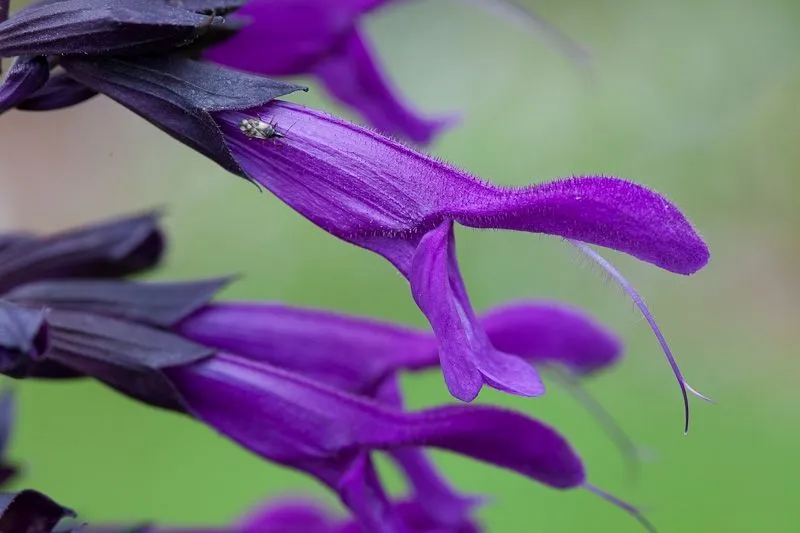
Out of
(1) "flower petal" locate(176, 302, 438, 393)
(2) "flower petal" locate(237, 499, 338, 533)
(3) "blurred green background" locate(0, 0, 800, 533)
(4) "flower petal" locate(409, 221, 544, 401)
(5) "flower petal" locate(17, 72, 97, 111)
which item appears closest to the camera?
(4) "flower petal" locate(409, 221, 544, 401)

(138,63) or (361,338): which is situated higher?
(138,63)

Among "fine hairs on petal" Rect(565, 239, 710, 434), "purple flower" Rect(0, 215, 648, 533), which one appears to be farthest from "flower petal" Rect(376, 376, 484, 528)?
"fine hairs on petal" Rect(565, 239, 710, 434)

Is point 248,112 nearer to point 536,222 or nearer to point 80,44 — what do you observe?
point 80,44

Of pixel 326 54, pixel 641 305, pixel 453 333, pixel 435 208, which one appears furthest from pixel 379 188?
pixel 326 54

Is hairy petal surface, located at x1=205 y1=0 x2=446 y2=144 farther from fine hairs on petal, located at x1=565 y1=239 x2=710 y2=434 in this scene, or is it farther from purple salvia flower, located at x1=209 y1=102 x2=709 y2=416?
fine hairs on petal, located at x1=565 y1=239 x2=710 y2=434

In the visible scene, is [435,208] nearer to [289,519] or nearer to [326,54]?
[326,54]

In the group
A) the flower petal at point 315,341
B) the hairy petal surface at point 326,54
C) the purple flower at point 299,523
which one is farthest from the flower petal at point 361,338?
the hairy petal surface at point 326,54

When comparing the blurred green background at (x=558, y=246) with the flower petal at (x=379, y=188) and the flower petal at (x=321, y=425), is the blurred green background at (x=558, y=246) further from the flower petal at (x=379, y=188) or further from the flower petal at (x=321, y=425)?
the flower petal at (x=379, y=188)
